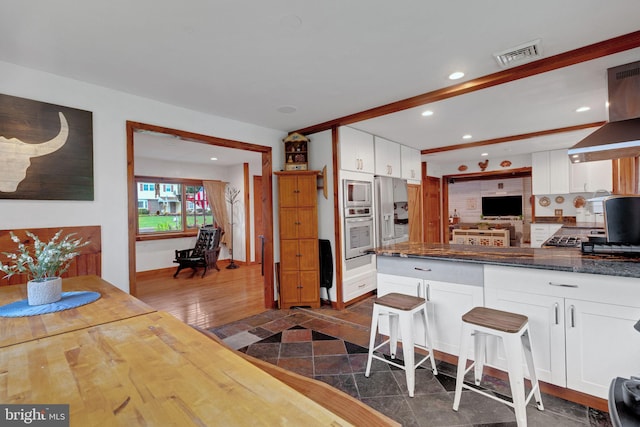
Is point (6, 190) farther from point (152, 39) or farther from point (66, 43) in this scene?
point (152, 39)

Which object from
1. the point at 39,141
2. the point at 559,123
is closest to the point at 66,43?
the point at 39,141

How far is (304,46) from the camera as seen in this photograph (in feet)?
6.84

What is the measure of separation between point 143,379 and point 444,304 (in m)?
2.13

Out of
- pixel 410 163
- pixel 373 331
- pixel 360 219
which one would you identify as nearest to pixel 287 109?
pixel 360 219

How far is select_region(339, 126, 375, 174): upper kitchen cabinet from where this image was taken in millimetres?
3957

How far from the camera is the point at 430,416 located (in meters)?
1.83

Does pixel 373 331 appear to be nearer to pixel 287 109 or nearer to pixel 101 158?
pixel 287 109

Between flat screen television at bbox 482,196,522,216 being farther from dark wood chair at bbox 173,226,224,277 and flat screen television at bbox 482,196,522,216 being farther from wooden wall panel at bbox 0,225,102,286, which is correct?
wooden wall panel at bbox 0,225,102,286

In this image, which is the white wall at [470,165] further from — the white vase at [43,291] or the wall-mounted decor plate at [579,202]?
the white vase at [43,291]

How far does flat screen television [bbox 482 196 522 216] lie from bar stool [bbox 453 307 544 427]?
6.91 meters

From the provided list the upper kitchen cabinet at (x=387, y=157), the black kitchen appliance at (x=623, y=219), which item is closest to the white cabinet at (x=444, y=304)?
the black kitchen appliance at (x=623, y=219)

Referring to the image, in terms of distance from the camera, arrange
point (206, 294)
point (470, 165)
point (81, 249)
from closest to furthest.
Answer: point (81, 249)
point (206, 294)
point (470, 165)

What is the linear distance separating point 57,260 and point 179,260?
14.9 feet

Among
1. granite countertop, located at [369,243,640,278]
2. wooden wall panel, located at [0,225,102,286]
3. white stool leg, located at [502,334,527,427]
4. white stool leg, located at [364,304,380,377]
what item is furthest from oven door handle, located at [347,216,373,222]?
wooden wall panel, located at [0,225,102,286]
